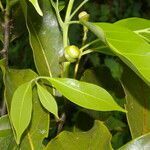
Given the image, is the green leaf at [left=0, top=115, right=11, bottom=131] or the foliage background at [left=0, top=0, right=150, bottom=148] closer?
the green leaf at [left=0, top=115, right=11, bottom=131]

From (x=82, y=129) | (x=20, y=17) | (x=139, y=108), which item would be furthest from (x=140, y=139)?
(x=20, y=17)

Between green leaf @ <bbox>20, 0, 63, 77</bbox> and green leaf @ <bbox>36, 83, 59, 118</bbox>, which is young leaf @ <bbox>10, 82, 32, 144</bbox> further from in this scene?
green leaf @ <bbox>20, 0, 63, 77</bbox>

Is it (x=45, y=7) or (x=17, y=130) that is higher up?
(x=45, y=7)

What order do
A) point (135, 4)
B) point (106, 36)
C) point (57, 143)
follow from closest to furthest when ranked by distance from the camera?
1. point (106, 36)
2. point (57, 143)
3. point (135, 4)

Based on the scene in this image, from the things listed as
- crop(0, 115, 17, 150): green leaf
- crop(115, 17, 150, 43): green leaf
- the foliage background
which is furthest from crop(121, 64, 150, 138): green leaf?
the foliage background

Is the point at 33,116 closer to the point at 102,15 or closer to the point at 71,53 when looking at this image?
the point at 71,53

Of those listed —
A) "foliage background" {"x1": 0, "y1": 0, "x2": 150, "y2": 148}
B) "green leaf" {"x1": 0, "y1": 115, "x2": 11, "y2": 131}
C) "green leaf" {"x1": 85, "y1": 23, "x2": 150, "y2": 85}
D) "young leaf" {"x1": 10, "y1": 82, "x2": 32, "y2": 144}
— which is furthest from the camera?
"foliage background" {"x1": 0, "y1": 0, "x2": 150, "y2": 148}

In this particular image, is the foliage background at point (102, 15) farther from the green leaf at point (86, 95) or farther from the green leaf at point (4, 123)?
the green leaf at point (86, 95)

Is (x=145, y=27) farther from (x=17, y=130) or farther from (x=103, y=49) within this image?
(x=17, y=130)

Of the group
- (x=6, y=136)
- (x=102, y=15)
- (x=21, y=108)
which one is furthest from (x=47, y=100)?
(x=102, y=15)
